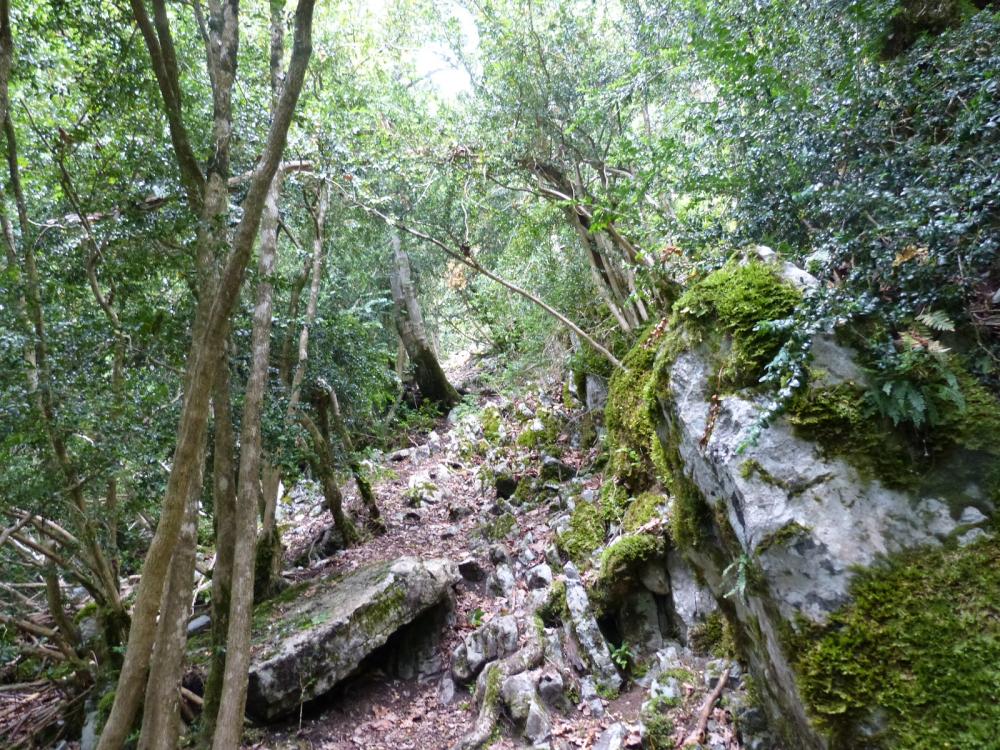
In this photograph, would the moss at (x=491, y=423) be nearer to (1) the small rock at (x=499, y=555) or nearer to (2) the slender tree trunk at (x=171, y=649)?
(1) the small rock at (x=499, y=555)

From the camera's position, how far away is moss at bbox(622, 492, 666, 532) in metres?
5.19

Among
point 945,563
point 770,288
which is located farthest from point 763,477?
point 770,288

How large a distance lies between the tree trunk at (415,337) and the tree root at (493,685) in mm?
9992

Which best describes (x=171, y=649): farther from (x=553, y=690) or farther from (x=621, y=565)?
(x=621, y=565)

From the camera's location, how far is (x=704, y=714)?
12.0 ft

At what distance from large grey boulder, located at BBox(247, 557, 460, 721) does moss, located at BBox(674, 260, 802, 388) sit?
4.54 m

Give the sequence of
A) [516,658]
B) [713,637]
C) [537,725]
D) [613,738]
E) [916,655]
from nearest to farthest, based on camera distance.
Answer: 1. [916,655]
2. [613,738]
3. [713,637]
4. [537,725]
5. [516,658]

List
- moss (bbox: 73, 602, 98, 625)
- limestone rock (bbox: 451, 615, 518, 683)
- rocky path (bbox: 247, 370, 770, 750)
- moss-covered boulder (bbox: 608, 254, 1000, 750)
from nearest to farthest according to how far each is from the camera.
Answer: moss-covered boulder (bbox: 608, 254, 1000, 750) → rocky path (bbox: 247, 370, 770, 750) → limestone rock (bbox: 451, 615, 518, 683) → moss (bbox: 73, 602, 98, 625)

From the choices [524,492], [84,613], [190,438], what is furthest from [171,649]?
[84,613]

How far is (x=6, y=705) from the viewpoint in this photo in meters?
7.93

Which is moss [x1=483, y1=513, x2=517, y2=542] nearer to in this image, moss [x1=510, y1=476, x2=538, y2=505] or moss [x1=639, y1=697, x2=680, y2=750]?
moss [x1=510, y1=476, x2=538, y2=505]

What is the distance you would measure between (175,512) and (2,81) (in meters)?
3.65

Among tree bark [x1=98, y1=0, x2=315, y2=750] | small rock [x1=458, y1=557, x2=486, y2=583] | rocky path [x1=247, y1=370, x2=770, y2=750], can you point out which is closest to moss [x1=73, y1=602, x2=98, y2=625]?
rocky path [x1=247, y1=370, x2=770, y2=750]

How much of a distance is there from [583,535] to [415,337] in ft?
31.4
